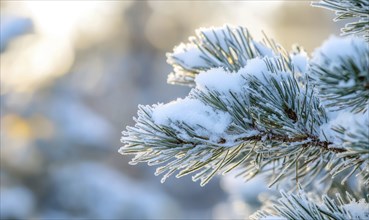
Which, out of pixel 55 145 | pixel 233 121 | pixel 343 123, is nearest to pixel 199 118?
pixel 233 121

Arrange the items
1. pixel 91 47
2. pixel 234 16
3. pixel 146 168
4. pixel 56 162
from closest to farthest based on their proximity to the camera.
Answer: pixel 56 162 → pixel 234 16 → pixel 146 168 → pixel 91 47

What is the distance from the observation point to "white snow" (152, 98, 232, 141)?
28.4 inches

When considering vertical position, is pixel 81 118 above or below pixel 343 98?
above

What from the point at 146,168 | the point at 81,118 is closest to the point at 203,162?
the point at 81,118

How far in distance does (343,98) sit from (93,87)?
43.0 ft

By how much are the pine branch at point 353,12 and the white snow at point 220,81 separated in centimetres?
15

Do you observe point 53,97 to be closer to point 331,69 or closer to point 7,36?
point 7,36

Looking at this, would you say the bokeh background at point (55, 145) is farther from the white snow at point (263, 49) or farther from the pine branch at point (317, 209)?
the pine branch at point (317, 209)

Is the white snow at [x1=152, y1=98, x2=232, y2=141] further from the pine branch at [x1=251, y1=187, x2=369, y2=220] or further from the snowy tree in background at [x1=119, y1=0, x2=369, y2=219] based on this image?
the pine branch at [x1=251, y1=187, x2=369, y2=220]

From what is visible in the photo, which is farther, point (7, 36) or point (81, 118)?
point (81, 118)

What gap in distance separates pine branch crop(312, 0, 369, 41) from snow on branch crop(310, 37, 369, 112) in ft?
0.33

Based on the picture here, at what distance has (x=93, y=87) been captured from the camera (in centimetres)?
1350

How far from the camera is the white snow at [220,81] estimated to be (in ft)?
2.39

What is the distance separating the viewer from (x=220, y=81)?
73 cm
